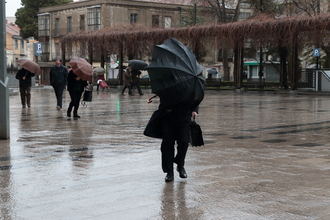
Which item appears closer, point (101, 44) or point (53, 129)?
point (53, 129)

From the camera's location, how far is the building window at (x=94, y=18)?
6046cm

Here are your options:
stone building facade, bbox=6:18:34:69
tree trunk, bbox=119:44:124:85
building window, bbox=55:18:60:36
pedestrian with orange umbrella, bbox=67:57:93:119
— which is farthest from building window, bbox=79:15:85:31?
pedestrian with orange umbrella, bbox=67:57:93:119

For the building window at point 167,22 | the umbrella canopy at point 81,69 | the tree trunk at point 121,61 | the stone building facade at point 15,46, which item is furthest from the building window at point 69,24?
the umbrella canopy at point 81,69

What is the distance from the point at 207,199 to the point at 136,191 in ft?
2.77

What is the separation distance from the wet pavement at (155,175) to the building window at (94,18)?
160ft

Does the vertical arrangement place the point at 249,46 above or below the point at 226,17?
below

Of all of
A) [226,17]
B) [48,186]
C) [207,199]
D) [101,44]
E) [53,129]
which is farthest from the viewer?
[226,17]

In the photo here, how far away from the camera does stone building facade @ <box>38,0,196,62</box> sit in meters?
60.1

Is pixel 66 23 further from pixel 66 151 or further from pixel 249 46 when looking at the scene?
pixel 66 151

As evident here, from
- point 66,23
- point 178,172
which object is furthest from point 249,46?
point 66,23

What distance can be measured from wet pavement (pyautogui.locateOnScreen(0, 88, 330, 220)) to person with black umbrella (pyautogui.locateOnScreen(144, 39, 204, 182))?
444 millimetres

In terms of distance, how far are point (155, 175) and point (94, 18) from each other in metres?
55.2

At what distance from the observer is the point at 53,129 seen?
12.6 meters

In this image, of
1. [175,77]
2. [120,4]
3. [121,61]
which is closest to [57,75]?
[175,77]
